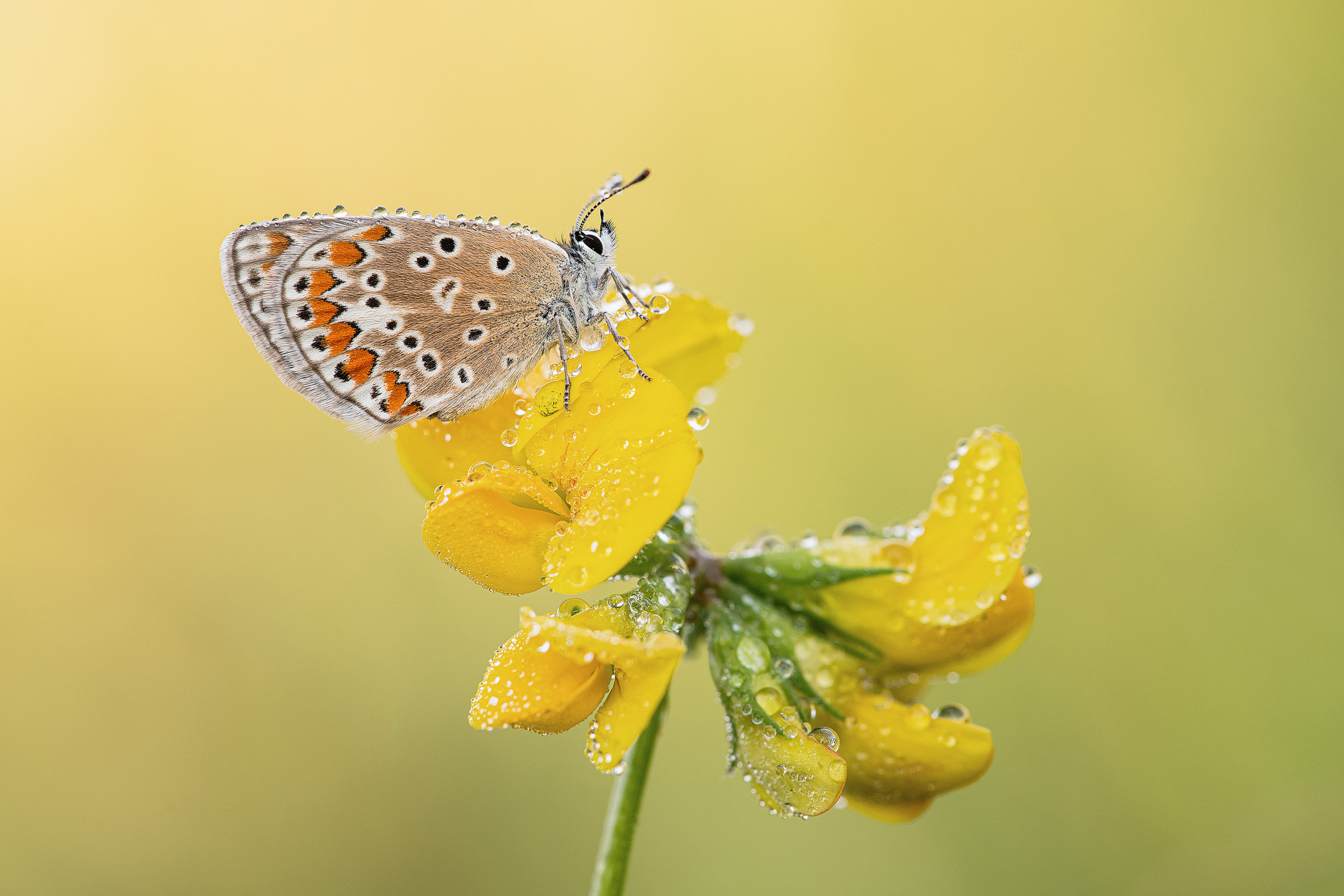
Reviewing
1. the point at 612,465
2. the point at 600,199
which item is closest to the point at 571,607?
the point at 612,465

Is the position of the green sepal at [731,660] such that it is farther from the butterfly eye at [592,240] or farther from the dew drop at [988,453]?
the butterfly eye at [592,240]

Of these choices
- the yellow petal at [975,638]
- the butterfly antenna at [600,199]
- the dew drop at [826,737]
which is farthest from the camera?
the butterfly antenna at [600,199]

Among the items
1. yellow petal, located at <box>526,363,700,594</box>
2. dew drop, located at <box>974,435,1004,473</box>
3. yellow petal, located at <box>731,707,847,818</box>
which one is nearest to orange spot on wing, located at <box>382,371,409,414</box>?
yellow petal, located at <box>526,363,700,594</box>

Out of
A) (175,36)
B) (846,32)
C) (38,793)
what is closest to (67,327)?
(175,36)

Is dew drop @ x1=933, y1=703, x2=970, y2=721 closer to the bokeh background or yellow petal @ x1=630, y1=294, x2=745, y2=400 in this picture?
yellow petal @ x1=630, y1=294, x2=745, y2=400

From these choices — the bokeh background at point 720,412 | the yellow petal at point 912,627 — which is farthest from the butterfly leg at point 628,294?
the bokeh background at point 720,412

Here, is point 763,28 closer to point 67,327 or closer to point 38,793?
point 67,327
